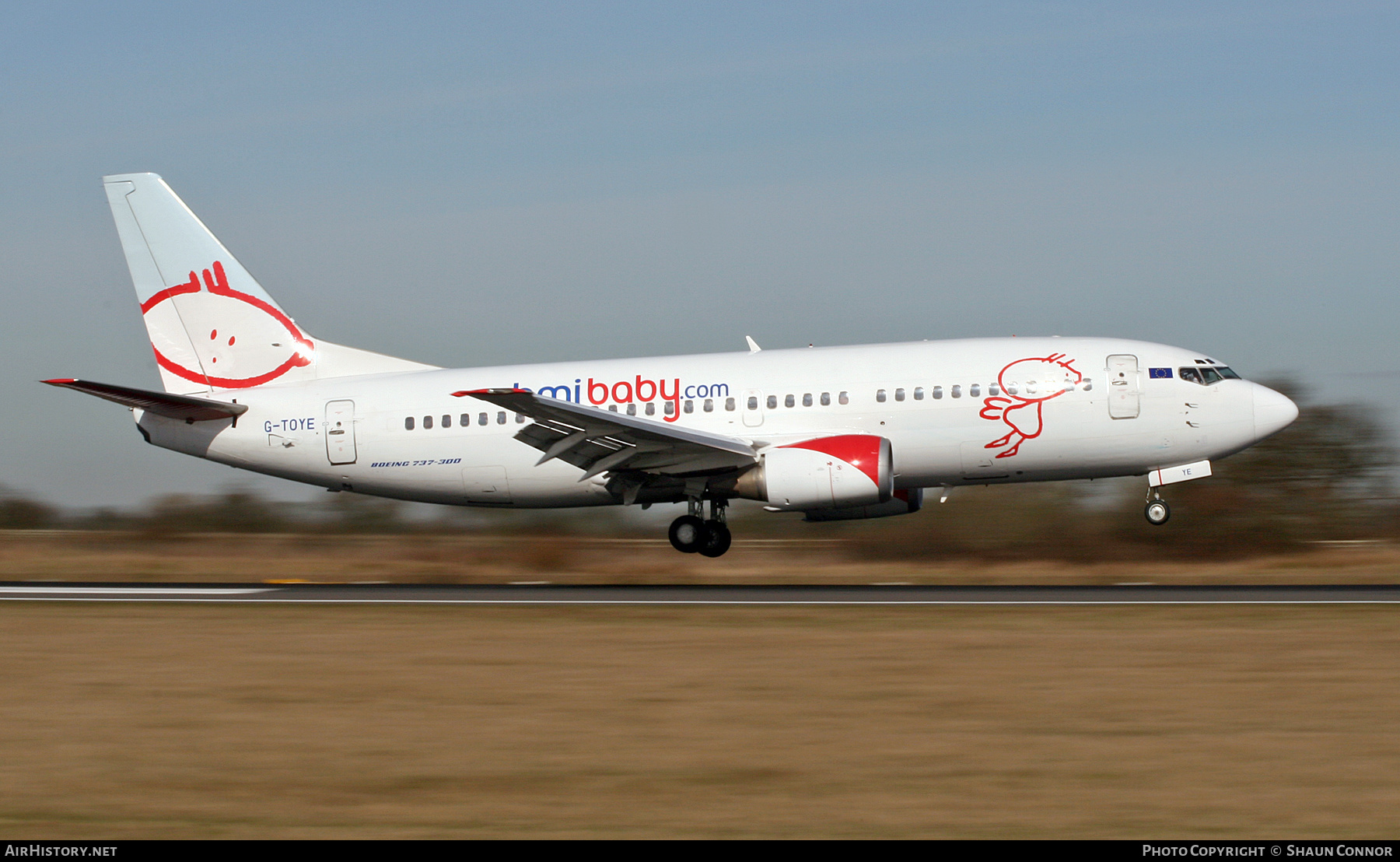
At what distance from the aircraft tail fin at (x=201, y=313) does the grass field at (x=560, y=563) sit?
5.18 meters

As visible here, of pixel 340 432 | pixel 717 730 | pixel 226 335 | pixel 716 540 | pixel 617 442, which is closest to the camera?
pixel 717 730

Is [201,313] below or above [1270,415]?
above

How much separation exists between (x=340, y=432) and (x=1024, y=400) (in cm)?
1367

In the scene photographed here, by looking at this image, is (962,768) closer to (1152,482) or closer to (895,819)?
(895,819)

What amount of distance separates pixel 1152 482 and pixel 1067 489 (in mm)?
13426

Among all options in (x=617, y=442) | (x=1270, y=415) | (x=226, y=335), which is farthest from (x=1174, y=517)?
(x=226, y=335)

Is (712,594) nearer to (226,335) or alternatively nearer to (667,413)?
(667,413)

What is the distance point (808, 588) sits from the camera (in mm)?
24141

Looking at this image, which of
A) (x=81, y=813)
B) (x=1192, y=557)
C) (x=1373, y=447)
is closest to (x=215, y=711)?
(x=81, y=813)

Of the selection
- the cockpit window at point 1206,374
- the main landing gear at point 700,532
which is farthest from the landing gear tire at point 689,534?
the cockpit window at point 1206,374

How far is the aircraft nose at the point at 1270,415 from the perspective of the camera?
80.2ft

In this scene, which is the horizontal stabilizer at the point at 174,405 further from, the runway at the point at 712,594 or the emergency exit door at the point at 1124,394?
the emergency exit door at the point at 1124,394

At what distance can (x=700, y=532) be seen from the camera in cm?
2659

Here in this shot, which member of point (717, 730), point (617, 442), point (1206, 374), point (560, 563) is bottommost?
point (717, 730)
